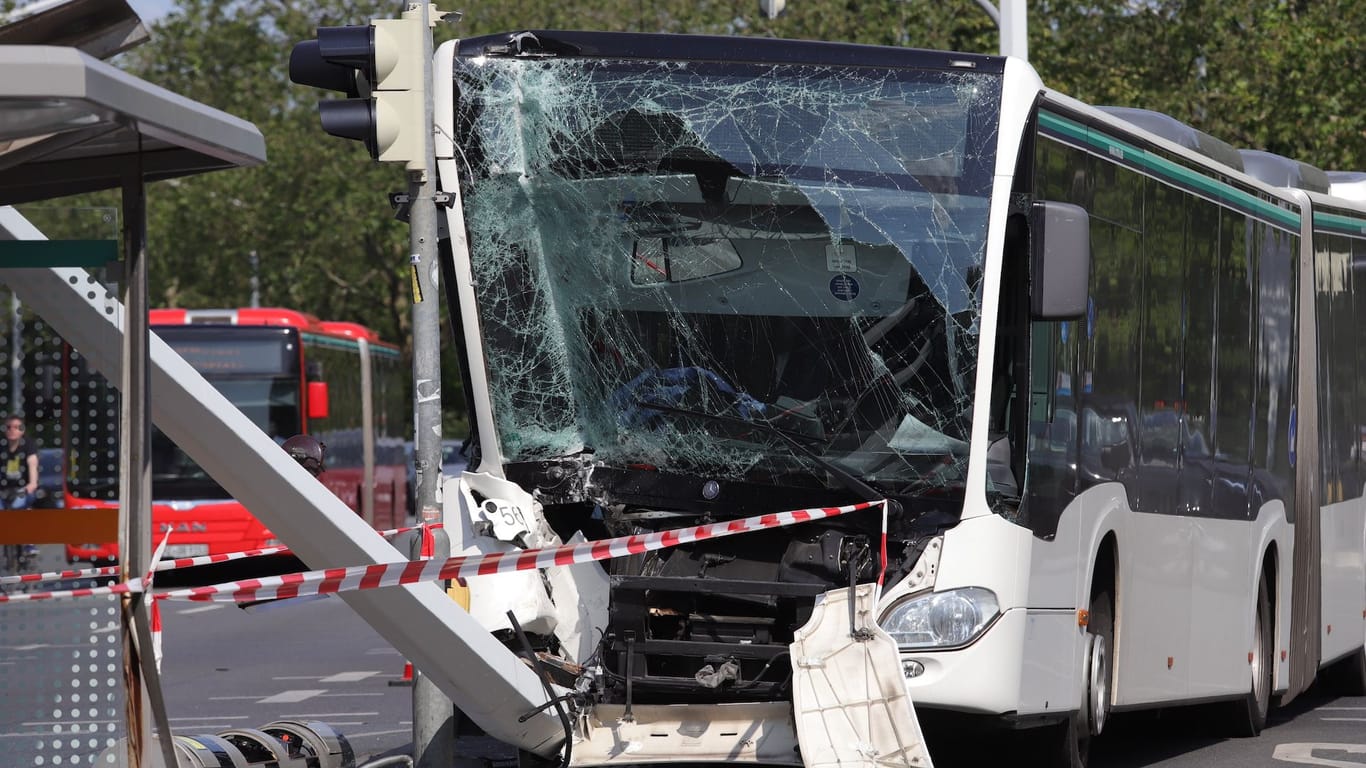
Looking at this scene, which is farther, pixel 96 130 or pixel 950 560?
pixel 950 560

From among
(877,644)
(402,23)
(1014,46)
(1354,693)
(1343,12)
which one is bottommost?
(1354,693)

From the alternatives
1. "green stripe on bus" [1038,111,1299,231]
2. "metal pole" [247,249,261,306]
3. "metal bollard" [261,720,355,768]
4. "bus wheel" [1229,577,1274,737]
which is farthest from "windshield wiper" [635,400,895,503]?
"metal pole" [247,249,261,306]

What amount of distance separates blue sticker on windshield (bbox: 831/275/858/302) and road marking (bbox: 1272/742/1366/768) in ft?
12.4

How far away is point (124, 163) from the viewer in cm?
538

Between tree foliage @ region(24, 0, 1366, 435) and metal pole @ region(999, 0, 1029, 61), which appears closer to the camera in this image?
metal pole @ region(999, 0, 1029, 61)

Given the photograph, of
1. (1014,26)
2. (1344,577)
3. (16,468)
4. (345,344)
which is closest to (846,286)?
(16,468)

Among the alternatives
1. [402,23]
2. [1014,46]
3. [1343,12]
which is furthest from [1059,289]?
[1343,12]

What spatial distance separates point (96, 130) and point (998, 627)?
14.4 feet

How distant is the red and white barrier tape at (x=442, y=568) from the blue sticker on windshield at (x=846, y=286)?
2.83 feet

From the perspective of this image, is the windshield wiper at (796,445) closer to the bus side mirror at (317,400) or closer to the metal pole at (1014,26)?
the metal pole at (1014,26)

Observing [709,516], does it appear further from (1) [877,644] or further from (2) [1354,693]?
(2) [1354,693]

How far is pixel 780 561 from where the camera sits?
8.40m

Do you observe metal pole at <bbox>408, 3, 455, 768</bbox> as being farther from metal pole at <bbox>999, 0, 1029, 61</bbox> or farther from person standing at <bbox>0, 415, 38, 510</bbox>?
metal pole at <bbox>999, 0, 1029, 61</bbox>

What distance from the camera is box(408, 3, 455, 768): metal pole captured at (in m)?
9.03
